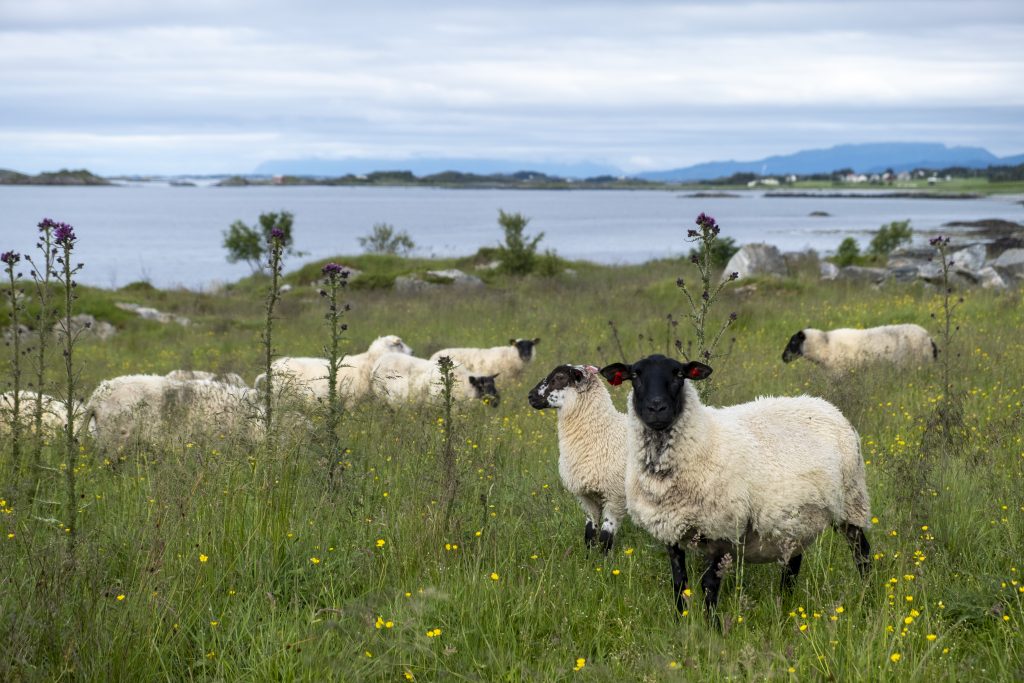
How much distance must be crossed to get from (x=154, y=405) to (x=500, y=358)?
7.01 m

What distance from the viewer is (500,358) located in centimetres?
Result: 1662

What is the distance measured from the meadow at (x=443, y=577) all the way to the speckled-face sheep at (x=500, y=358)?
6275 millimetres

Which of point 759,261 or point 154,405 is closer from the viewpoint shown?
point 154,405

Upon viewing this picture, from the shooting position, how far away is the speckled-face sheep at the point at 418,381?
1341cm

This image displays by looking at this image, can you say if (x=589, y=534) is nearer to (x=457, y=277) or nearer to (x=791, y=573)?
(x=791, y=573)

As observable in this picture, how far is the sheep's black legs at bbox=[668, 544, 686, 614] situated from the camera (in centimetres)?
566

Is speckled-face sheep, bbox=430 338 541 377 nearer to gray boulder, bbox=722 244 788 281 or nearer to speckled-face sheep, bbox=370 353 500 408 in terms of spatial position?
speckled-face sheep, bbox=370 353 500 408

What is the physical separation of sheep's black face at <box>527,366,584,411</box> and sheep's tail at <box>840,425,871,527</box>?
2.48 metres

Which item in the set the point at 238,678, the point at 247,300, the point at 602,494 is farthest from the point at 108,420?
the point at 247,300

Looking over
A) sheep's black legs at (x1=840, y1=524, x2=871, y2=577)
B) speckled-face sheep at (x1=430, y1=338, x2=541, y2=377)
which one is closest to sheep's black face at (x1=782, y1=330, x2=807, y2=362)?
speckled-face sheep at (x1=430, y1=338, x2=541, y2=377)

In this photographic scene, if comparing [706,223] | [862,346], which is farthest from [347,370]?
[706,223]

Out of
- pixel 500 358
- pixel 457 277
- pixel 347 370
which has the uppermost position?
pixel 457 277

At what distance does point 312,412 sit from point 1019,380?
9643mm

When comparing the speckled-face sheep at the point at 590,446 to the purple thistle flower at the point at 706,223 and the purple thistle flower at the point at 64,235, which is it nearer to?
the purple thistle flower at the point at 706,223
